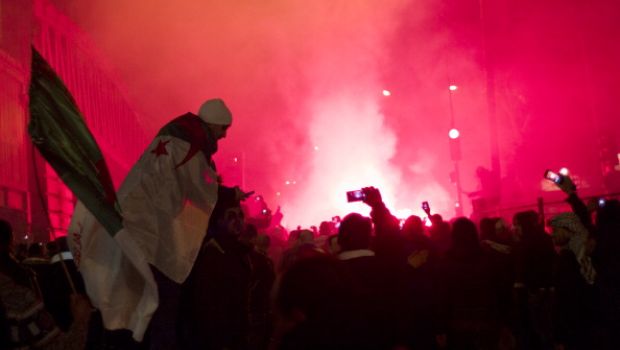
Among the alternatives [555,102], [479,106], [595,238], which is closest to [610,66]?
[555,102]

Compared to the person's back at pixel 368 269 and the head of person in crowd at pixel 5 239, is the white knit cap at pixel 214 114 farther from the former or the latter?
the head of person in crowd at pixel 5 239

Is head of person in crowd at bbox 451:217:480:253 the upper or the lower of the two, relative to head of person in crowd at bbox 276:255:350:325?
upper

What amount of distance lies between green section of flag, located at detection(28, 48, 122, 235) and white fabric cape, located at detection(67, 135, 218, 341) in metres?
0.16

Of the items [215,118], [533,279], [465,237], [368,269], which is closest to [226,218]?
[215,118]

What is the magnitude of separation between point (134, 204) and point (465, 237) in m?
2.78

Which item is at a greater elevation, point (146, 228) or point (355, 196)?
point (355, 196)

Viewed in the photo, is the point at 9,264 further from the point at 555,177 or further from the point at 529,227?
the point at 529,227

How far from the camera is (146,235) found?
3859mm

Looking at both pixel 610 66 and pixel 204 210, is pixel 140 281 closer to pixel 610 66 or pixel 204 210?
pixel 204 210

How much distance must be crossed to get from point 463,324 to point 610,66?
2209cm

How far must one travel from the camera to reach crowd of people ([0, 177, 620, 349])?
9.33 feet

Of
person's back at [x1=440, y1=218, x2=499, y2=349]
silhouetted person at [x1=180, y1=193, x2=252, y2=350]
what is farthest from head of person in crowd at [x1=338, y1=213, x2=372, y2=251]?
person's back at [x1=440, y1=218, x2=499, y2=349]

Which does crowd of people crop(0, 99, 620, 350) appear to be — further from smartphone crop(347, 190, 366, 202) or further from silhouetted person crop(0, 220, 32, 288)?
smartphone crop(347, 190, 366, 202)

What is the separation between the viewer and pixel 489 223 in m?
7.36
